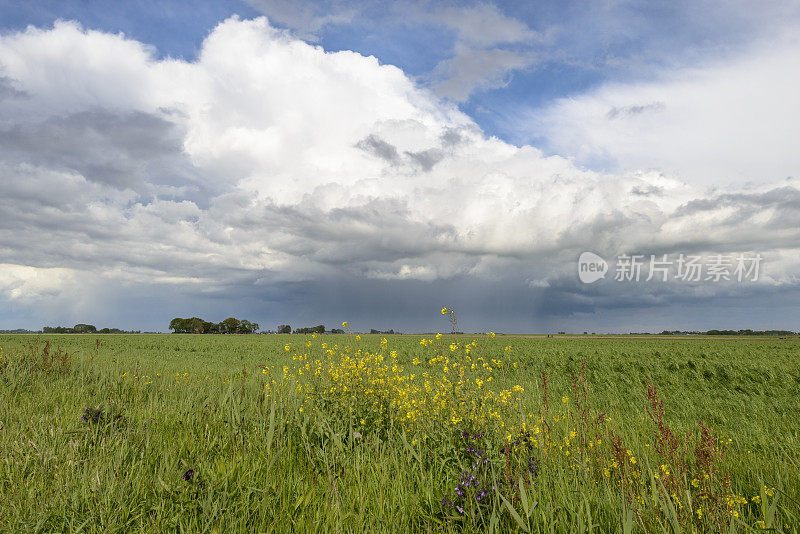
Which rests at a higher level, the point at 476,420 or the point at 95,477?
the point at 476,420

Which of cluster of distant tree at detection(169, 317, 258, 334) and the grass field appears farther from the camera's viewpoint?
cluster of distant tree at detection(169, 317, 258, 334)

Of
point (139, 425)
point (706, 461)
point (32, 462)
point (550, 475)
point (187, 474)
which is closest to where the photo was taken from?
point (706, 461)

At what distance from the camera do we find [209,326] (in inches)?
5118

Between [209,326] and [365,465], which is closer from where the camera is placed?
[365,465]

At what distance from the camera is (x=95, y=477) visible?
344 centimetres

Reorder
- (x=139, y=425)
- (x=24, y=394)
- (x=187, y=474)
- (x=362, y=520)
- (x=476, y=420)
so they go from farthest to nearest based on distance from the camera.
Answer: (x=24, y=394), (x=139, y=425), (x=476, y=420), (x=187, y=474), (x=362, y=520)

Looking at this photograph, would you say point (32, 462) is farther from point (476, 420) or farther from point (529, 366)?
point (529, 366)

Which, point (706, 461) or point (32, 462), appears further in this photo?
point (32, 462)

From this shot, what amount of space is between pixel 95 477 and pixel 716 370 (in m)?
20.7

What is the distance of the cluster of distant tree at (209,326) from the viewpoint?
129 metres

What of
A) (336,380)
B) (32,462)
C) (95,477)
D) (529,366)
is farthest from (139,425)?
(529,366)

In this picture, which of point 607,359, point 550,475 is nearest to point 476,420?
point 550,475

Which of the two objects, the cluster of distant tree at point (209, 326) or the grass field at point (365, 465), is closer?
the grass field at point (365, 465)

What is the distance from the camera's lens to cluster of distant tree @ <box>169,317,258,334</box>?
5074 inches
